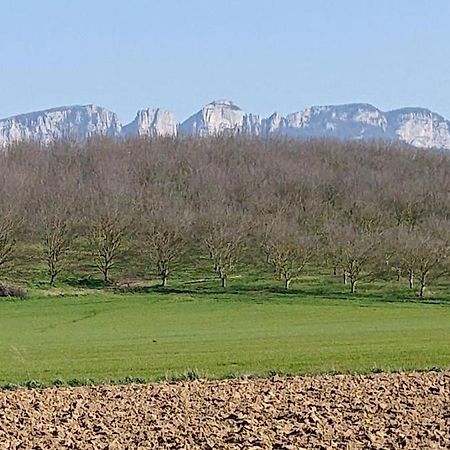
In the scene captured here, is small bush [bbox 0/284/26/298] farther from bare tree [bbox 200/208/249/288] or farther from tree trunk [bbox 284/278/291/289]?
tree trunk [bbox 284/278/291/289]

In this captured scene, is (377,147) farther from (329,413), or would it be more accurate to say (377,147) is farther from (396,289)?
(329,413)

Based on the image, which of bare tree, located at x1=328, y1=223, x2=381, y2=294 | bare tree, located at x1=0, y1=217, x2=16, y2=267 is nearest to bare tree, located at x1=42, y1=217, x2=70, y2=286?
bare tree, located at x1=0, y1=217, x2=16, y2=267

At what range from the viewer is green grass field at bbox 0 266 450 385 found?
936 inches

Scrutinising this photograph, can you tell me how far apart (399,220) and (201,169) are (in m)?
34.1

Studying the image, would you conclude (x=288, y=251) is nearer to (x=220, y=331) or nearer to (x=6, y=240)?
(x=6, y=240)

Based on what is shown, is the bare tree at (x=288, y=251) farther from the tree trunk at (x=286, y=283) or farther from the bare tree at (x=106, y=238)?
the bare tree at (x=106, y=238)

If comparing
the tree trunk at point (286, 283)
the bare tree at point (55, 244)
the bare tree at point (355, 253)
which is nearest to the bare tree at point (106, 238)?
the bare tree at point (55, 244)

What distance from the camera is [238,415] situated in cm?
1523

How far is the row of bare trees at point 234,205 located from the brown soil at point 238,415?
1732 inches

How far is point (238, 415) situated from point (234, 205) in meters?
74.6

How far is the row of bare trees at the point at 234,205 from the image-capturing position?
6719cm

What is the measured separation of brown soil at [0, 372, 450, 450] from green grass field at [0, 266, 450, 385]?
3.14 meters

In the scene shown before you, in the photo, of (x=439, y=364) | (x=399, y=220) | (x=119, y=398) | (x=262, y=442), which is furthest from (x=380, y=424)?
(x=399, y=220)

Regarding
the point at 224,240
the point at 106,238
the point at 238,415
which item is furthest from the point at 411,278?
the point at 238,415
